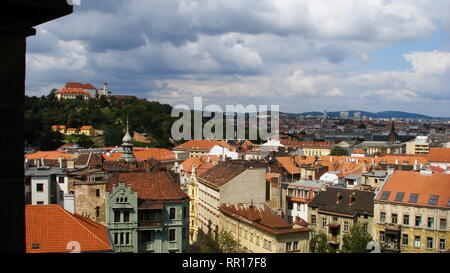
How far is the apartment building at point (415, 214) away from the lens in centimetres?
3547

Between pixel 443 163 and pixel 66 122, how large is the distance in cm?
9685

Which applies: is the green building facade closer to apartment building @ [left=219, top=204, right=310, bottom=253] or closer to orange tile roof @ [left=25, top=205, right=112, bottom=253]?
apartment building @ [left=219, top=204, right=310, bottom=253]

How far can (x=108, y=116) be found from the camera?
14512 cm

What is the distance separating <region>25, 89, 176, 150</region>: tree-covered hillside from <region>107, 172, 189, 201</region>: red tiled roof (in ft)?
290

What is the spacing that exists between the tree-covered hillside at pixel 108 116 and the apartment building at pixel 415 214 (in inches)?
3450

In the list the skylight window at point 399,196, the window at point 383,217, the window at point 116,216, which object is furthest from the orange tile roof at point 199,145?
the window at point 116,216

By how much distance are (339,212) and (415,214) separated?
19.1 ft

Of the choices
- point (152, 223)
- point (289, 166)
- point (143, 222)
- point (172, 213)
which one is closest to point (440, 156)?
point (289, 166)

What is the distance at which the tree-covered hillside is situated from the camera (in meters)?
126

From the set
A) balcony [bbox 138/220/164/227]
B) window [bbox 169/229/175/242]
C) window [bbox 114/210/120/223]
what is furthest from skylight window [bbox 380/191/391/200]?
window [bbox 114/210/120/223]

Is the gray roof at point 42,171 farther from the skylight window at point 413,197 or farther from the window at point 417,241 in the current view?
the window at point 417,241

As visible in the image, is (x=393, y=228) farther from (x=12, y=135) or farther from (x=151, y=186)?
(x=12, y=135)

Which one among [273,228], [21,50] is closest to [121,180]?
[273,228]

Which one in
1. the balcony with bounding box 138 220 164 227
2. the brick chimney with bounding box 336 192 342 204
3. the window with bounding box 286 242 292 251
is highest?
the balcony with bounding box 138 220 164 227
